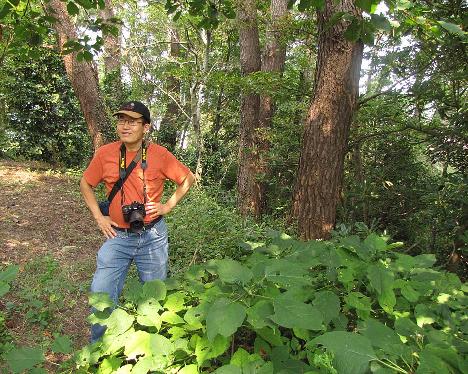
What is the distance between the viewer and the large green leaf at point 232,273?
1467 mm

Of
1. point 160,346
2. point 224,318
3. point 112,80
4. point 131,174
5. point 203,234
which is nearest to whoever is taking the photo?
point 224,318

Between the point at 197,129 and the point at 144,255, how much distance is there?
33.5 ft

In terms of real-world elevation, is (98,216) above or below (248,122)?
below

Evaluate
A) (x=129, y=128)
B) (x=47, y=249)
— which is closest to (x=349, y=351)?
(x=129, y=128)

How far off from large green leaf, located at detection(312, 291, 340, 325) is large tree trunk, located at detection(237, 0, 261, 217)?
24.3ft

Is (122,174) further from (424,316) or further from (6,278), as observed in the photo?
(424,316)

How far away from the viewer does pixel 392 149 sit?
277 inches

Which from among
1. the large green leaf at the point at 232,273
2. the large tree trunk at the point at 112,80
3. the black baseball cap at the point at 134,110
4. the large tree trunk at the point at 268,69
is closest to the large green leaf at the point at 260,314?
the large green leaf at the point at 232,273

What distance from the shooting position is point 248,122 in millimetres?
10164

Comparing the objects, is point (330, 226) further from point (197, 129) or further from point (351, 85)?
point (197, 129)

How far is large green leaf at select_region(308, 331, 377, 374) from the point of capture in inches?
40.6

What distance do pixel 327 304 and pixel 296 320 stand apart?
14.2 inches

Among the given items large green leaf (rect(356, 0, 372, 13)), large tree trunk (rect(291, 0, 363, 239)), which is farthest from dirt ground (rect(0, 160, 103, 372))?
large green leaf (rect(356, 0, 372, 13))

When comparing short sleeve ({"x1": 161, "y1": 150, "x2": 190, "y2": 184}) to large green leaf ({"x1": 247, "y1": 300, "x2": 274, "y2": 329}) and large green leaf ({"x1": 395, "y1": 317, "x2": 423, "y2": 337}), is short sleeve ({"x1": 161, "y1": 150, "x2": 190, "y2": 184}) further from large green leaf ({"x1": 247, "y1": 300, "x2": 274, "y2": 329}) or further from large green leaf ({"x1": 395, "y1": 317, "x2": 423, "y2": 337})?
large green leaf ({"x1": 395, "y1": 317, "x2": 423, "y2": 337})
